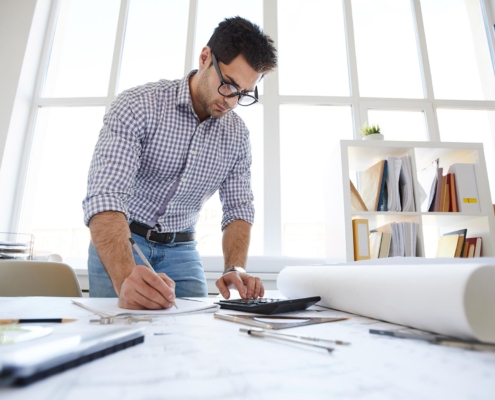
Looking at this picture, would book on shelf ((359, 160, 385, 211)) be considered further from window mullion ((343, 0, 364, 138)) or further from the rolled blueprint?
the rolled blueprint

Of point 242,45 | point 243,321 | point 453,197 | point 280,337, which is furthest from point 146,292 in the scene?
point 453,197

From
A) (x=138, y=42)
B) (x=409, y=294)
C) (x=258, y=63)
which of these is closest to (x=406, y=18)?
(x=138, y=42)

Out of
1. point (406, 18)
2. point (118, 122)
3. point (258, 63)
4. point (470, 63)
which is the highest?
point (406, 18)

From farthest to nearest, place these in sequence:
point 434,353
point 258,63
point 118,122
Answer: point 258,63 < point 118,122 < point 434,353

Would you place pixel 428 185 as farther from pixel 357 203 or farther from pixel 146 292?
pixel 146 292

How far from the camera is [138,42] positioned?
10.1 feet

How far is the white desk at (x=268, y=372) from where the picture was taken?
0.24m

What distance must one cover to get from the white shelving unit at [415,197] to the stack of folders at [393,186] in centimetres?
4

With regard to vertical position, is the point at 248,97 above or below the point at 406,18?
below

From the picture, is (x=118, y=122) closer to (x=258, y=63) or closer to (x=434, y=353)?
(x=258, y=63)

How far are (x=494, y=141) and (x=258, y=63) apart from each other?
274 cm

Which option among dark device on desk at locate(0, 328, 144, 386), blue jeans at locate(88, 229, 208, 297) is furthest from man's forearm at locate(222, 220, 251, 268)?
dark device on desk at locate(0, 328, 144, 386)

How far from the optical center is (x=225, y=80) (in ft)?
3.98

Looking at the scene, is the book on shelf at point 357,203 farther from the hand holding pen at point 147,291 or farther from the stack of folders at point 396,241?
the hand holding pen at point 147,291
